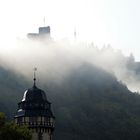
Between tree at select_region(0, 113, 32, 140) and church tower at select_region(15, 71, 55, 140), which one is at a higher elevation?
church tower at select_region(15, 71, 55, 140)

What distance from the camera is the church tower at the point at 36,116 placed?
353 feet

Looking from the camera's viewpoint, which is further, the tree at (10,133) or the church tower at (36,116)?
the church tower at (36,116)

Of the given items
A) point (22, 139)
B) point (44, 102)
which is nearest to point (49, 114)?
point (44, 102)

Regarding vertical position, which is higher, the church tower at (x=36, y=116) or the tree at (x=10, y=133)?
the church tower at (x=36, y=116)

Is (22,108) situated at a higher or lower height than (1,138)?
higher

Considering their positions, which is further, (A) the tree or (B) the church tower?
(B) the church tower

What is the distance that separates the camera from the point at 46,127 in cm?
10894

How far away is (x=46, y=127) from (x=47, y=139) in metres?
2.14

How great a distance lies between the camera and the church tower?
107688mm

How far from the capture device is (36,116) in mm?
108000

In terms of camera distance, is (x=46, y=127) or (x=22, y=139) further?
(x=46, y=127)

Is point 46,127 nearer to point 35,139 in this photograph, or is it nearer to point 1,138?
point 35,139

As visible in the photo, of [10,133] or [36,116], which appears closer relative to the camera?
[10,133]

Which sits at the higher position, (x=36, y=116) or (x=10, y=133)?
(x=36, y=116)
